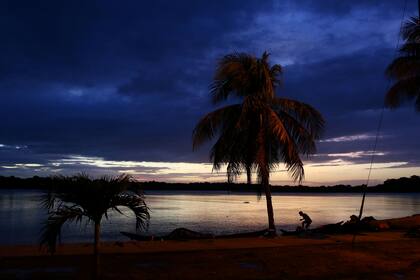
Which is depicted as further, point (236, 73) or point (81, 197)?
point (236, 73)

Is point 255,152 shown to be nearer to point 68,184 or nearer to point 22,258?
point 22,258

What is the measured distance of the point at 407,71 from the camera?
73.4ft

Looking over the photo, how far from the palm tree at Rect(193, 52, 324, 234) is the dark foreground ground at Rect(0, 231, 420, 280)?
13.7ft

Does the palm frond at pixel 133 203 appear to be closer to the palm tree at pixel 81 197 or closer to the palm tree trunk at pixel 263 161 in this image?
the palm tree at pixel 81 197

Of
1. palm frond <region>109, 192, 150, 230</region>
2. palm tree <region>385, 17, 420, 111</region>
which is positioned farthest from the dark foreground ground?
palm tree <region>385, 17, 420, 111</region>

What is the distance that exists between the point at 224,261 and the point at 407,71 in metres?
14.9

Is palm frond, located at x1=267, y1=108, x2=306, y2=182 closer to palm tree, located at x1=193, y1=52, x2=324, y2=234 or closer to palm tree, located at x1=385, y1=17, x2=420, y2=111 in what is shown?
palm tree, located at x1=193, y1=52, x2=324, y2=234

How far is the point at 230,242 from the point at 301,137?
5.36m

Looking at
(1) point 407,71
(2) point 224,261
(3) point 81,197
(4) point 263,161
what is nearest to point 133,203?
(3) point 81,197

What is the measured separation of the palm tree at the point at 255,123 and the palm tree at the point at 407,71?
19.8 feet

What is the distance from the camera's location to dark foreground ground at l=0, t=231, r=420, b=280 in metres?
10.4

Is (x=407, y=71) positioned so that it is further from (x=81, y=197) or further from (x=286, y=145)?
(x=81, y=197)

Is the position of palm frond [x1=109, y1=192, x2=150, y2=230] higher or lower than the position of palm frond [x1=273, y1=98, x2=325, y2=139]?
lower

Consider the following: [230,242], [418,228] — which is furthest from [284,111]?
[418,228]
